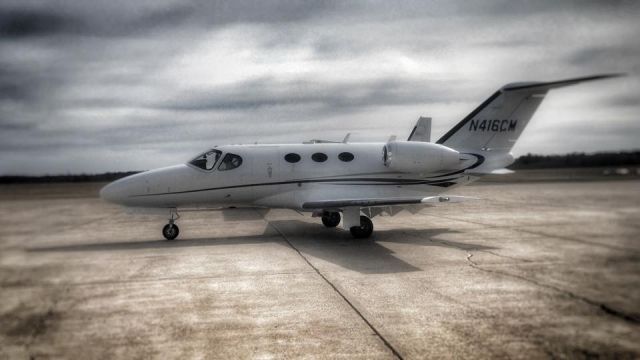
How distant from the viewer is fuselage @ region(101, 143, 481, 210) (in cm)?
1389

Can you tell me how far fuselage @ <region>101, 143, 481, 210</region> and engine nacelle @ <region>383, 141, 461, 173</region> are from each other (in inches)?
19.2

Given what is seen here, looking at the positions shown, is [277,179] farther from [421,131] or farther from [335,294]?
[421,131]

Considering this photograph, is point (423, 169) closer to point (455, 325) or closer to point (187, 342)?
point (455, 325)

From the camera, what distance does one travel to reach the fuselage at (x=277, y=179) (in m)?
13.9

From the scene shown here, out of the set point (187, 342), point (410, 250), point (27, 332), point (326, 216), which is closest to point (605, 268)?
point (410, 250)

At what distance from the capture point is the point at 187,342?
215 inches

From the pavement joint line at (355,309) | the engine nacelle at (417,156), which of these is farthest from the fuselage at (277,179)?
the pavement joint line at (355,309)

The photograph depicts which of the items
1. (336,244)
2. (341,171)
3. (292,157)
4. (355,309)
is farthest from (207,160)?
(355,309)

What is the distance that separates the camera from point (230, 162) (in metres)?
14.4

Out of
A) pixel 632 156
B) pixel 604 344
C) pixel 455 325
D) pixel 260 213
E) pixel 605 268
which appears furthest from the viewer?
pixel 260 213

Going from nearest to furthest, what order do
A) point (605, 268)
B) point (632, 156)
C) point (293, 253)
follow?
point (605, 268) → point (632, 156) → point (293, 253)

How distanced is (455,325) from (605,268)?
3.11m

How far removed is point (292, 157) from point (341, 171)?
1561mm

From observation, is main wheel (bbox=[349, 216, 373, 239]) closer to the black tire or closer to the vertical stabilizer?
the black tire
